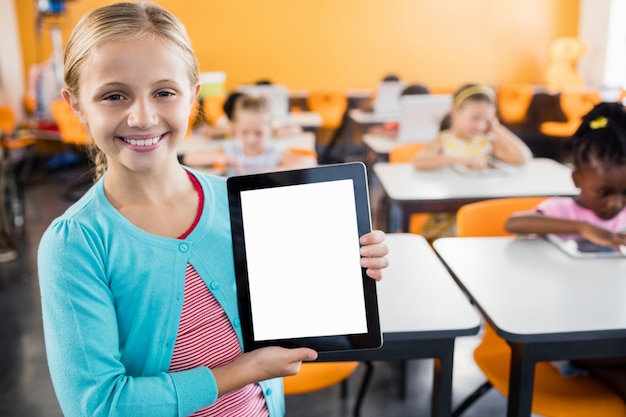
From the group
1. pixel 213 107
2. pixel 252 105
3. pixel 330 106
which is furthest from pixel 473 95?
pixel 330 106

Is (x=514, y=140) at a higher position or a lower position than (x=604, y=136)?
lower

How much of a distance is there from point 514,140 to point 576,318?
1831 mm

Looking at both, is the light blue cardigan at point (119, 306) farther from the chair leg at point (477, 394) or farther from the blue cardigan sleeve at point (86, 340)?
the chair leg at point (477, 394)

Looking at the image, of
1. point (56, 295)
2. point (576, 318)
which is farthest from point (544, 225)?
point (56, 295)

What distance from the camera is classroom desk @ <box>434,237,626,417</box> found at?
1254 millimetres

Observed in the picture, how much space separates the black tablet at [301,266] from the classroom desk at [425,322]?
0.32 meters

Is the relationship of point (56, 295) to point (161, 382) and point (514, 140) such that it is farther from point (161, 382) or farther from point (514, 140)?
point (514, 140)

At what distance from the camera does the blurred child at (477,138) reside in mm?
2932

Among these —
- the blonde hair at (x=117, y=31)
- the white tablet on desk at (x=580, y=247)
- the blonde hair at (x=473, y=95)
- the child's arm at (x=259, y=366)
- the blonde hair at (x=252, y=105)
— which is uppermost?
the blonde hair at (x=117, y=31)

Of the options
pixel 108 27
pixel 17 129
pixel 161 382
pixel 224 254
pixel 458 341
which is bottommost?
pixel 458 341

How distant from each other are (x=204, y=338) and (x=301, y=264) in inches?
8.4

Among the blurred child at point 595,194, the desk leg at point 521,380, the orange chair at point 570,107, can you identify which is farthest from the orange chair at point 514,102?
the desk leg at point 521,380

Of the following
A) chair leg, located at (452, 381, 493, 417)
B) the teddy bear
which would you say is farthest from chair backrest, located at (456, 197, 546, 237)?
the teddy bear

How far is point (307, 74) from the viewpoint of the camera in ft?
25.3
